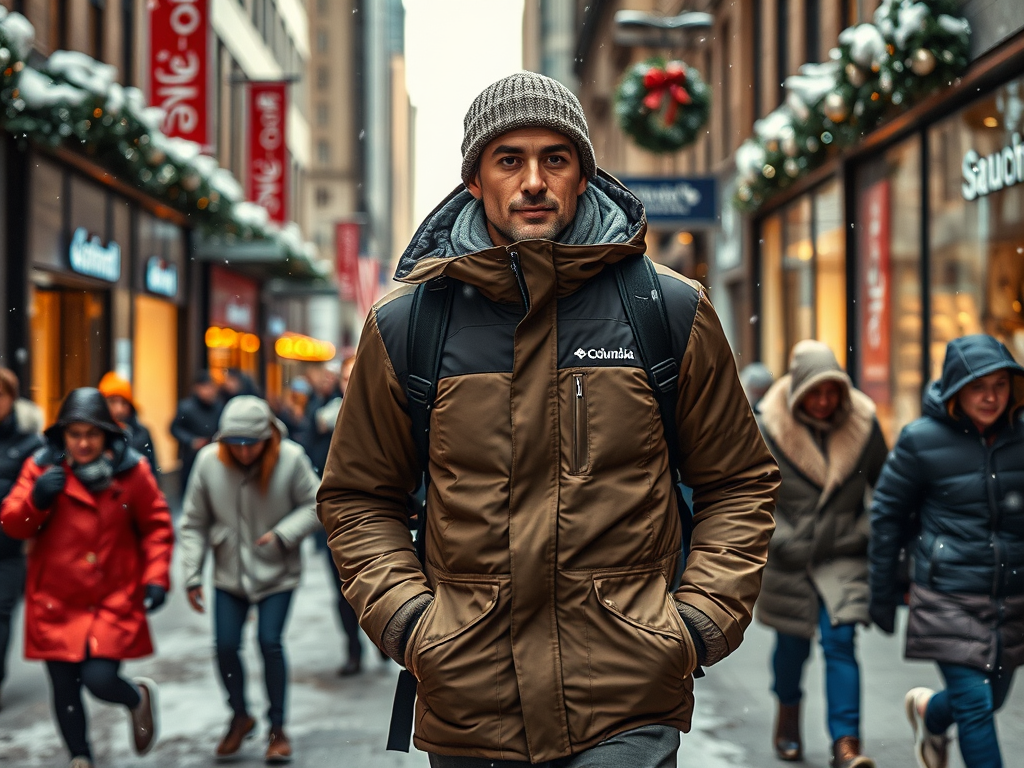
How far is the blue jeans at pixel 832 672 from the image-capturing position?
5.77 metres

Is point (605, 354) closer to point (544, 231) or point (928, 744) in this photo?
point (544, 231)

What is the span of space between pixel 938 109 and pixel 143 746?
26.0ft

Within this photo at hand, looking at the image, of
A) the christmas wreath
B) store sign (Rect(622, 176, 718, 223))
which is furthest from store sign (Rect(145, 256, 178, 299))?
store sign (Rect(622, 176, 718, 223))

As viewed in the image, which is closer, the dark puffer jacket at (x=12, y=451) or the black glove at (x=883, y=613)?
the black glove at (x=883, y=613)

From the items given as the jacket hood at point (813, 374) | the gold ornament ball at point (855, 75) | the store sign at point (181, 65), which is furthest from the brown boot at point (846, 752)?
A: the store sign at point (181, 65)

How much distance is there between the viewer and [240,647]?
6.52 metres

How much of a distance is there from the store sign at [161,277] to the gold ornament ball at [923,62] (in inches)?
524

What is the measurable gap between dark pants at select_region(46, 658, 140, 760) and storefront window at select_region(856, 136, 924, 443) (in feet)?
25.9

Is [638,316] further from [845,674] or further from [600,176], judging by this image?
[845,674]

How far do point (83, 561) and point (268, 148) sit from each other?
1728 cm

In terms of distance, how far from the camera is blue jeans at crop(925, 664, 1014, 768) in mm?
4980

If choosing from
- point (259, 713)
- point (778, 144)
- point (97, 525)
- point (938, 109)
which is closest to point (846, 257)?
point (778, 144)

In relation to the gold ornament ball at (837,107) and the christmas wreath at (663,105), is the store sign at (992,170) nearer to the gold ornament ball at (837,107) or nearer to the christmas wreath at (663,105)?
the gold ornament ball at (837,107)

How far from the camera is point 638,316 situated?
2734 mm
